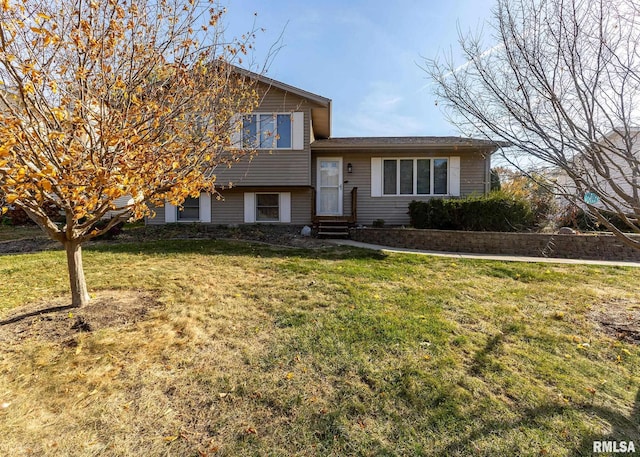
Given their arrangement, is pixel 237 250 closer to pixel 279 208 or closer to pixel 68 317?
pixel 279 208

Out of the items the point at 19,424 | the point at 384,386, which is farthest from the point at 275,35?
the point at 19,424

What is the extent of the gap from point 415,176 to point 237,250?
302 inches

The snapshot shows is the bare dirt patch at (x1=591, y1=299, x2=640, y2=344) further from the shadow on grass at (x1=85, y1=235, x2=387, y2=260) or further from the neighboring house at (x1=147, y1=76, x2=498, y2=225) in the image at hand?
the neighboring house at (x1=147, y1=76, x2=498, y2=225)

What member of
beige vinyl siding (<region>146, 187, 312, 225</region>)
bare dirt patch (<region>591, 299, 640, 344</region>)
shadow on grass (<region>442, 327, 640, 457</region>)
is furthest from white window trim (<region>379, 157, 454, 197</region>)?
shadow on grass (<region>442, 327, 640, 457</region>)

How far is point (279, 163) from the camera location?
11.4m

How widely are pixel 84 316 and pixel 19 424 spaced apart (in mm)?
1749

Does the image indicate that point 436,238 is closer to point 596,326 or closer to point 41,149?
point 596,326

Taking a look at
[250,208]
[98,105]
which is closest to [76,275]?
[98,105]

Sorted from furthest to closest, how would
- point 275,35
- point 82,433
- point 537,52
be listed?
point 275,35 → point 537,52 → point 82,433

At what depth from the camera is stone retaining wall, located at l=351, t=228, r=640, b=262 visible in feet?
26.6

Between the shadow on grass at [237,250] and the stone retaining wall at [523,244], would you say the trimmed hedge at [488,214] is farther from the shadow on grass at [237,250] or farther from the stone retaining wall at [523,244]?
the shadow on grass at [237,250]

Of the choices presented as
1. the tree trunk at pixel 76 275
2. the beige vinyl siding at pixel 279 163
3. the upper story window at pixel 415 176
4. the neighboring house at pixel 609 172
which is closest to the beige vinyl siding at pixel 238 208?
the beige vinyl siding at pixel 279 163

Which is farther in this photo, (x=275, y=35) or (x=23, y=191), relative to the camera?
(x=275, y=35)

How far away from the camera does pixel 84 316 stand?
3754 mm
